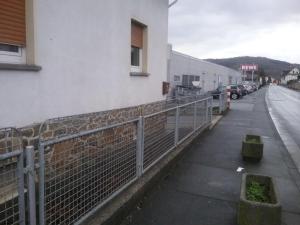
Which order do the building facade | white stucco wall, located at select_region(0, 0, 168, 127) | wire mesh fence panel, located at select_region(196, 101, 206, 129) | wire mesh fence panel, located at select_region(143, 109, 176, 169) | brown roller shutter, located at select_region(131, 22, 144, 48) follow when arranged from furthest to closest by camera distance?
1. the building facade
2. wire mesh fence panel, located at select_region(196, 101, 206, 129)
3. brown roller shutter, located at select_region(131, 22, 144, 48)
4. wire mesh fence panel, located at select_region(143, 109, 176, 169)
5. white stucco wall, located at select_region(0, 0, 168, 127)

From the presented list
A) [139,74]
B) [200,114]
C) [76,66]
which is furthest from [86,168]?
[200,114]

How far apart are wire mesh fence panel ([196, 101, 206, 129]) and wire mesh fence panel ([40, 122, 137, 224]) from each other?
5.76 meters

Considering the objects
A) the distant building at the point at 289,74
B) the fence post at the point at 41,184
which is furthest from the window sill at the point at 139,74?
the distant building at the point at 289,74

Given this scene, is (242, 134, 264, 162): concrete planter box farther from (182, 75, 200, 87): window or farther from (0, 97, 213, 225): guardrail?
(182, 75, 200, 87): window

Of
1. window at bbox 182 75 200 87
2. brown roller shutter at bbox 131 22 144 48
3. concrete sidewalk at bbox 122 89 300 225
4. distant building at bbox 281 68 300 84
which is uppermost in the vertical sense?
distant building at bbox 281 68 300 84

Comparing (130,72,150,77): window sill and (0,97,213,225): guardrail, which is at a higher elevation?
(130,72,150,77): window sill

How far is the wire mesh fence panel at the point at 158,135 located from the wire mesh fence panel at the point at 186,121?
716 millimetres

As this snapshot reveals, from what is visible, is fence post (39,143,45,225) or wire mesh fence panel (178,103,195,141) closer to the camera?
fence post (39,143,45,225)

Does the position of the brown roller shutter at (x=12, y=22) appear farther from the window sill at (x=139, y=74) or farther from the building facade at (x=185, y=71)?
the building facade at (x=185, y=71)

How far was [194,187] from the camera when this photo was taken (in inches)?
238

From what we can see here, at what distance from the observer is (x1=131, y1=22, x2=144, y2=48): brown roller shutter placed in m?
9.80

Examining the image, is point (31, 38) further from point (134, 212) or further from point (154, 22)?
point (154, 22)

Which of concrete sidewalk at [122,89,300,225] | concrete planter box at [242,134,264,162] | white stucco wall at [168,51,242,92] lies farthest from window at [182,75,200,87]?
concrete planter box at [242,134,264,162]

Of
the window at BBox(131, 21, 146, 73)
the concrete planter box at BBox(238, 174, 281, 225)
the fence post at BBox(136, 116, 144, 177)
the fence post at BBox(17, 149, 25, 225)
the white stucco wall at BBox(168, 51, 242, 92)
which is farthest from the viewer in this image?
the white stucco wall at BBox(168, 51, 242, 92)
